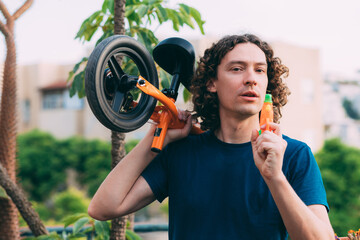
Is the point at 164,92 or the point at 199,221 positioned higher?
the point at 164,92

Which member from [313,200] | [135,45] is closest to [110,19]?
[135,45]

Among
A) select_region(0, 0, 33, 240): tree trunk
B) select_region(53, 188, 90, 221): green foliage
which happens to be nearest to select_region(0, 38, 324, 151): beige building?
select_region(53, 188, 90, 221): green foliage

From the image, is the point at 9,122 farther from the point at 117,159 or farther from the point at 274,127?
the point at 274,127

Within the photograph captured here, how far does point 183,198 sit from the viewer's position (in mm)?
1738

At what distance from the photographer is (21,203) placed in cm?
275

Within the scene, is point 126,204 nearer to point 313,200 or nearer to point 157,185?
point 157,185

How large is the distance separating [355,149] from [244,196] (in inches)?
400

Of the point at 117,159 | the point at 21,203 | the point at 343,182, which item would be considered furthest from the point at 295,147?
the point at 343,182

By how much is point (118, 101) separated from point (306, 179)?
0.76m

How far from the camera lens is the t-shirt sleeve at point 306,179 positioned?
1555mm

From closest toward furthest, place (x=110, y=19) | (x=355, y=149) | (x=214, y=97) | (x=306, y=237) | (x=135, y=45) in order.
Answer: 1. (x=306, y=237)
2. (x=135, y=45)
3. (x=214, y=97)
4. (x=110, y=19)
5. (x=355, y=149)

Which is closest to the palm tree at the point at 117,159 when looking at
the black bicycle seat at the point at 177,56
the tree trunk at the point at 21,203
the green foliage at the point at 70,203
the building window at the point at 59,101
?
the tree trunk at the point at 21,203

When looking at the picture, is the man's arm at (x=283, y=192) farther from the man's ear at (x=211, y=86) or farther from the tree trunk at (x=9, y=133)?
the tree trunk at (x=9, y=133)

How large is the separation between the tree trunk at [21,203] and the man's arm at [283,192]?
1.80 metres
